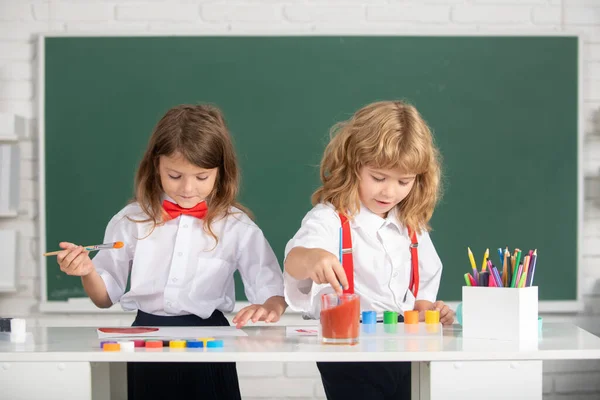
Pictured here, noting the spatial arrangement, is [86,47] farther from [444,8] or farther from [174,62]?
[444,8]

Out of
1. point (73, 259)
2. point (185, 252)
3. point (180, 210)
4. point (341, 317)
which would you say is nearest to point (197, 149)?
point (180, 210)

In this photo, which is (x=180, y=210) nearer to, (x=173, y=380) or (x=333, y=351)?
(x=173, y=380)

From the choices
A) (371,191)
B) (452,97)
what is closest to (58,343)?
(371,191)

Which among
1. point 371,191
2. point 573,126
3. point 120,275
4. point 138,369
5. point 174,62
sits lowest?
point 138,369

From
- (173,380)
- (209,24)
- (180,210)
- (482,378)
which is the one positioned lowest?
(173,380)

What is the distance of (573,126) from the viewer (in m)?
3.44

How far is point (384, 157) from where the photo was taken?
6.40 ft

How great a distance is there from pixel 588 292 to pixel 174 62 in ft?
6.55

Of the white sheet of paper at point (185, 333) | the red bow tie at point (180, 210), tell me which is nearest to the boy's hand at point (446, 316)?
the white sheet of paper at point (185, 333)

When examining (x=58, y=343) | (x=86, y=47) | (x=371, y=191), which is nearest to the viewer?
(x=58, y=343)

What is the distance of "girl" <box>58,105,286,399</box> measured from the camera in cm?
207

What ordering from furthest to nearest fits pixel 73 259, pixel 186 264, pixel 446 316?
pixel 186 264, pixel 446 316, pixel 73 259

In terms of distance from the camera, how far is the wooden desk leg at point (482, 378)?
1533 mm

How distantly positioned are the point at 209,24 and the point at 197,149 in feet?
4.82
